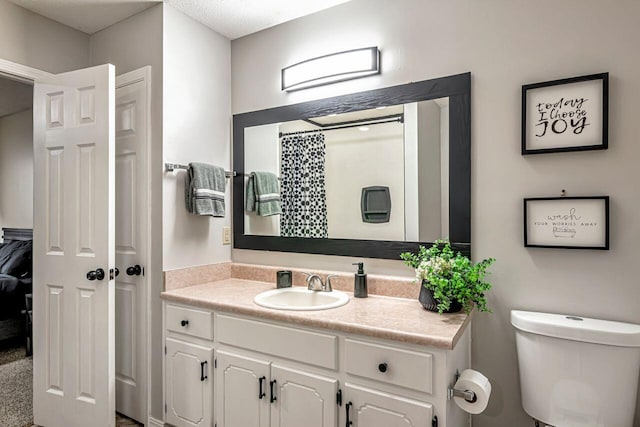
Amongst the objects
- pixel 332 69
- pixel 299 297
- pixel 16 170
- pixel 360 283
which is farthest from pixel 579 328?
pixel 16 170

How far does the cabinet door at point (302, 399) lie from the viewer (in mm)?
1500

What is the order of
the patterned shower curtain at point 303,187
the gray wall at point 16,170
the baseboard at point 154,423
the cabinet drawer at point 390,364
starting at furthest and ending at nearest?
the gray wall at point 16,170 → the patterned shower curtain at point 303,187 → the baseboard at point 154,423 → the cabinet drawer at point 390,364

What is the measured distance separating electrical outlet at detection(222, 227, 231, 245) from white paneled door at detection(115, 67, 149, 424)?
0.48 metres

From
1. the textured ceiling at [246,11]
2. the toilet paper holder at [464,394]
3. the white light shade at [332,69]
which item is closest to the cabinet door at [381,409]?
the toilet paper holder at [464,394]

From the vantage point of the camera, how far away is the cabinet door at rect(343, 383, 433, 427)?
1.32 metres

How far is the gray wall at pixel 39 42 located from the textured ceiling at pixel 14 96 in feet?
4.99

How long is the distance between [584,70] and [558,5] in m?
0.30

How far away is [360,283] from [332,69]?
118 centimetres

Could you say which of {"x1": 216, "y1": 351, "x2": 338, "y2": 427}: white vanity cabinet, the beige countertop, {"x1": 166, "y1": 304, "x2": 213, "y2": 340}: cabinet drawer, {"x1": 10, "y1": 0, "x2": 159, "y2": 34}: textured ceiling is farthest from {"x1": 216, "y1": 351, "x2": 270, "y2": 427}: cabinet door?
{"x1": 10, "y1": 0, "x2": 159, "y2": 34}: textured ceiling

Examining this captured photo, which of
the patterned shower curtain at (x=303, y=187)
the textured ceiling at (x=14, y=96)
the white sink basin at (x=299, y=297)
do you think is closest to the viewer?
the white sink basin at (x=299, y=297)

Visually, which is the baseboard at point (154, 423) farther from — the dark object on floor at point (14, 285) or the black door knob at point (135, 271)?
the dark object on floor at point (14, 285)

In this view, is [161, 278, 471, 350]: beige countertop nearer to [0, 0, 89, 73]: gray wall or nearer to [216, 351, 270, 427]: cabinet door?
[216, 351, 270, 427]: cabinet door

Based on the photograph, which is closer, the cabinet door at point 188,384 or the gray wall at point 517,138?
the gray wall at point 517,138

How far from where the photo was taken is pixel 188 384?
1919mm
